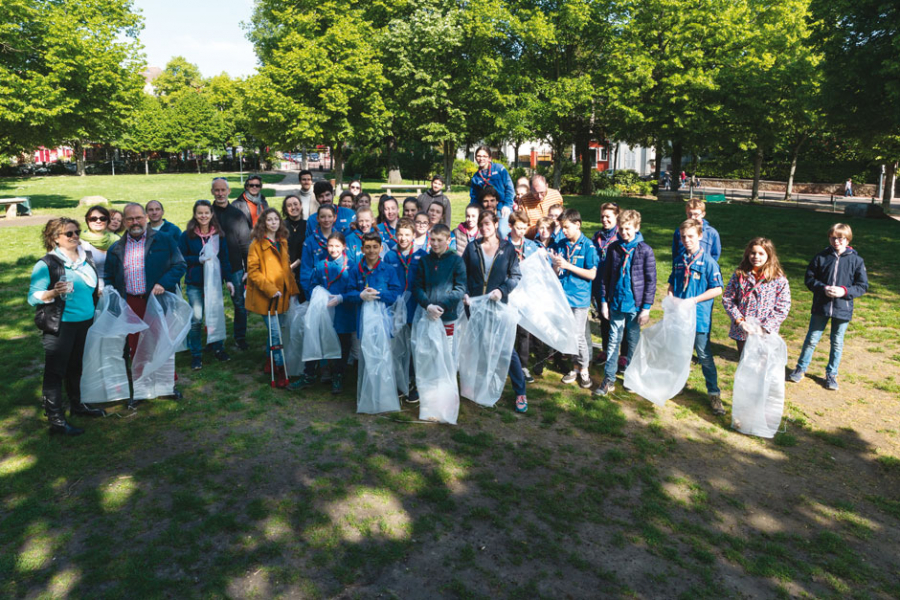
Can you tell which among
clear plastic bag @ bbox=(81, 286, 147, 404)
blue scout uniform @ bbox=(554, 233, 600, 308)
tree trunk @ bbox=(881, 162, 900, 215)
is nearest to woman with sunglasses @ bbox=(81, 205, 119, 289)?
clear plastic bag @ bbox=(81, 286, 147, 404)

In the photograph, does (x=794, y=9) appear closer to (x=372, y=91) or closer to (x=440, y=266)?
(x=372, y=91)

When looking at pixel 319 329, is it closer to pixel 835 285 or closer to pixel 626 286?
pixel 626 286

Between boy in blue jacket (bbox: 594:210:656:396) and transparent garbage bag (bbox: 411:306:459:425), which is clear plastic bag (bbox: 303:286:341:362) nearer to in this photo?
transparent garbage bag (bbox: 411:306:459:425)

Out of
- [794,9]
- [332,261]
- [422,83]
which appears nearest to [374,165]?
[422,83]

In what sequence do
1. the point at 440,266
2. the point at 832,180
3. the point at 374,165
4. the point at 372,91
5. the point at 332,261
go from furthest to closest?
the point at 374,165, the point at 832,180, the point at 372,91, the point at 332,261, the point at 440,266

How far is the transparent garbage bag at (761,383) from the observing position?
5453mm

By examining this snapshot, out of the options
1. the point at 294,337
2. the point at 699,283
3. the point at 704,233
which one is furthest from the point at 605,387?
the point at 294,337

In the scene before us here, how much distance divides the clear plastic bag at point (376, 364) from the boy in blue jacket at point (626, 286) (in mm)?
2232

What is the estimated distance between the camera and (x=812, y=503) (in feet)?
14.9

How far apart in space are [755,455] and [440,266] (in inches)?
126

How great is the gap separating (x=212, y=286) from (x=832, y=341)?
6919 millimetres

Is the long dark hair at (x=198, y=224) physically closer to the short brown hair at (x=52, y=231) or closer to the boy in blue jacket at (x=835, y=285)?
the short brown hair at (x=52, y=231)

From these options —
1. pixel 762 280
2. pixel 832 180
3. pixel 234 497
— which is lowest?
pixel 234 497

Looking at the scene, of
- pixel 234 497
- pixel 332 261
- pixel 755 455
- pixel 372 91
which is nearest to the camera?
pixel 234 497
